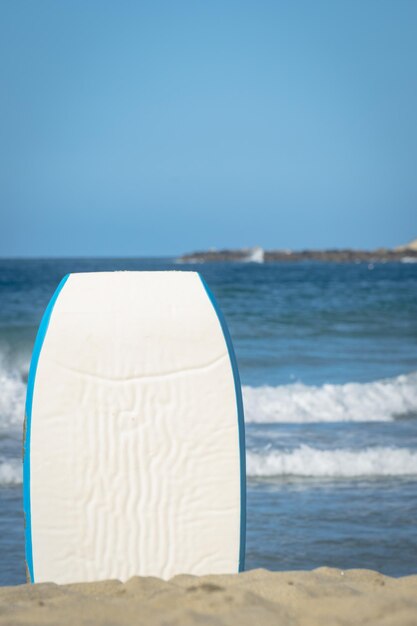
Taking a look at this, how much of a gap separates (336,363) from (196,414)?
796 cm

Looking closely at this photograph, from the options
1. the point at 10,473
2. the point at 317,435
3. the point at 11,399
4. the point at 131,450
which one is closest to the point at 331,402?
the point at 317,435

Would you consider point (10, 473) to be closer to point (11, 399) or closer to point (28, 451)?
point (28, 451)

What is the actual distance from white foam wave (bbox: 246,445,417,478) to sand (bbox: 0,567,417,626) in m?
2.74

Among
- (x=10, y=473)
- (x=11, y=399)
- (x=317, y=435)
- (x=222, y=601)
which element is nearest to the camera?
(x=222, y=601)

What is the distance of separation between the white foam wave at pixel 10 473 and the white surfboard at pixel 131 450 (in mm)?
2436

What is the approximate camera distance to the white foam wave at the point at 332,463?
18.5 feet

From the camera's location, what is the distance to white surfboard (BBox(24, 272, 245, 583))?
9.75 feet

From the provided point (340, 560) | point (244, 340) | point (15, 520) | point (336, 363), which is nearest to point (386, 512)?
point (340, 560)

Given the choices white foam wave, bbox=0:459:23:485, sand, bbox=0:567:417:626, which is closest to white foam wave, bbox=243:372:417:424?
white foam wave, bbox=0:459:23:485

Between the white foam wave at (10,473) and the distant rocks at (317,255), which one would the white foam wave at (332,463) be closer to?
the white foam wave at (10,473)

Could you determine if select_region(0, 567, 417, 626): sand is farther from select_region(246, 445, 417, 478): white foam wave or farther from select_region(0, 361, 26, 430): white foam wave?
select_region(0, 361, 26, 430): white foam wave

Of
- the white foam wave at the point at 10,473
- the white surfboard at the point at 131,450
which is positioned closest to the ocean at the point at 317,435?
the white foam wave at the point at 10,473

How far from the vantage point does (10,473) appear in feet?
18.0

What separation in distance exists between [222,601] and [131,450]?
1.90ft
